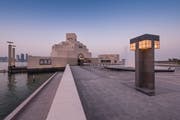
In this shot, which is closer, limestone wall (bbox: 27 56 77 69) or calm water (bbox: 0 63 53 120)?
calm water (bbox: 0 63 53 120)

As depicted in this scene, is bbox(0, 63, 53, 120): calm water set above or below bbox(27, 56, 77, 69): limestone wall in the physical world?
below

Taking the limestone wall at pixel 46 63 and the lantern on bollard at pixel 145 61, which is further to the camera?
the limestone wall at pixel 46 63

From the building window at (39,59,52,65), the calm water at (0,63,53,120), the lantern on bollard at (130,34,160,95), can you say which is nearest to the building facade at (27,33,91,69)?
the building window at (39,59,52,65)

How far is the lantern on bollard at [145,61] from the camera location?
733cm

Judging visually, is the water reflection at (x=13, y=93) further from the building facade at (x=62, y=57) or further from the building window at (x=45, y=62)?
the building window at (x=45, y=62)

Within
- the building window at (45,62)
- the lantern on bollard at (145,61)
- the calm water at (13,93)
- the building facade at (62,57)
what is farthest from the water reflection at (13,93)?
the building window at (45,62)

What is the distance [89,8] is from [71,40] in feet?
185

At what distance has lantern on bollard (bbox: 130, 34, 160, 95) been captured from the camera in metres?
7.33

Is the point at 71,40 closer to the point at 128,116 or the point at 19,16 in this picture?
the point at 19,16

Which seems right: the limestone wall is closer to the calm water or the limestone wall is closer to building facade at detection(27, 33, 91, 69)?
building facade at detection(27, 33, 91, 69)

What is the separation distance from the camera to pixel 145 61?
25.2 feet

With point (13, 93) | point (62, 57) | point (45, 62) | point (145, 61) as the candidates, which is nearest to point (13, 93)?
point (13, 93)

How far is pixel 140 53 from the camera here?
26.0ft

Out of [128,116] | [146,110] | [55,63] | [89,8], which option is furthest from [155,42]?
[55,63]
